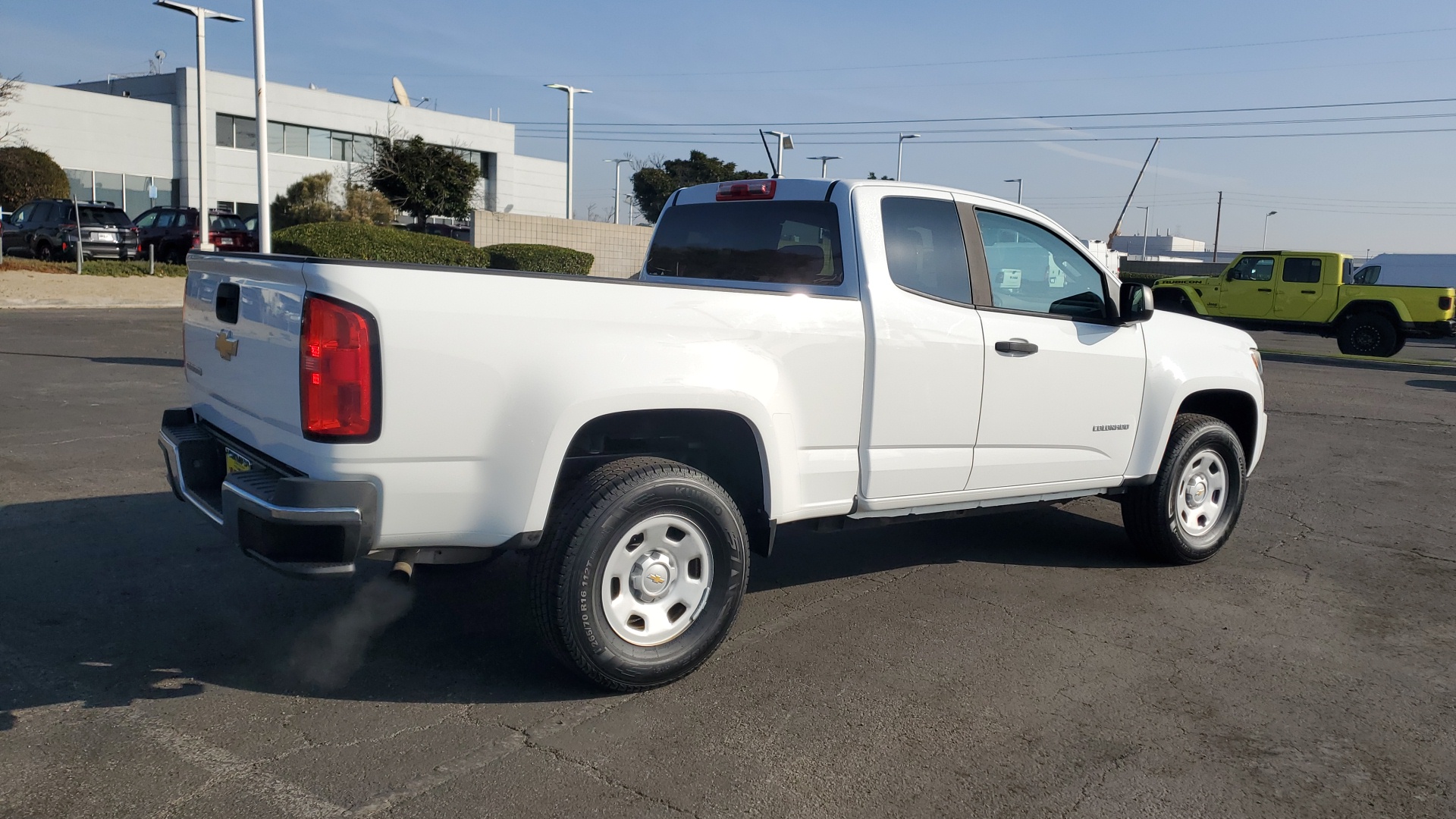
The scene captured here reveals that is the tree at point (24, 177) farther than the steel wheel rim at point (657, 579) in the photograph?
Yes

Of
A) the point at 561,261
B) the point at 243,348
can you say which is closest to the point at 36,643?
the point at 243,348

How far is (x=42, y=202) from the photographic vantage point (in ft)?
90.7

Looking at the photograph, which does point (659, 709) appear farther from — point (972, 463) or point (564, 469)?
point (972, 463)

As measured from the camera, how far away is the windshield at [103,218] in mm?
27031

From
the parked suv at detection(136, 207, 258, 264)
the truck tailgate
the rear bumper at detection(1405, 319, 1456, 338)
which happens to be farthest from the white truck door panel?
the parked suv at detection(136, 207, 258, 264)

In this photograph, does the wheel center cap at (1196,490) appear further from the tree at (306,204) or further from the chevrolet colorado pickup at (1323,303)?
the tree at (306,204)

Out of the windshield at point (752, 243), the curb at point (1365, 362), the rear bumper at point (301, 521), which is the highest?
the windshield at point (752, 243)

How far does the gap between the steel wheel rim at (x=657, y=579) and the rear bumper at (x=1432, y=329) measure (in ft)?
74.1

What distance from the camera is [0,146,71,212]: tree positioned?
35.9 m

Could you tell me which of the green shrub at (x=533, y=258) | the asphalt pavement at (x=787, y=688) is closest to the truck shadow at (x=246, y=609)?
the asphalt pavement at (x=787, y=688)

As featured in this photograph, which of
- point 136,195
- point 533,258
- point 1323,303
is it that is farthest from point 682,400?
point 136,195

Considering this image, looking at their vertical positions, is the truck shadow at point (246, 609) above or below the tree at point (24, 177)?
below

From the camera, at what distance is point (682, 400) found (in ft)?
13.0

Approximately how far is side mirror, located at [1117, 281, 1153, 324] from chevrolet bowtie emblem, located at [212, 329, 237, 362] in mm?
4046
